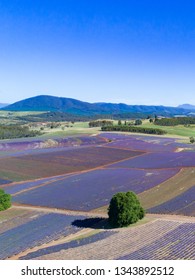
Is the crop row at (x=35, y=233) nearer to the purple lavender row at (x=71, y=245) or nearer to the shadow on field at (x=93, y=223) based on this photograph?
the shadow on field at (x=93, y=223)

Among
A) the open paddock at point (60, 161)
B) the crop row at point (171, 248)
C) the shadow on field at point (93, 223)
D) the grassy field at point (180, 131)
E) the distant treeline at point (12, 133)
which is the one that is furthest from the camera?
the distant treeline at point (12, 133)

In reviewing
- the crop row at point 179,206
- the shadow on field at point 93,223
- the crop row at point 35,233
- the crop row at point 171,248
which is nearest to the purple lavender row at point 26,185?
the crop row at point 35,233

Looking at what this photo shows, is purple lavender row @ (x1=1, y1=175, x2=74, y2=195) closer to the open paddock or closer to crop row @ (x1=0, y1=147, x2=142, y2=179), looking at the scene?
the open paddock

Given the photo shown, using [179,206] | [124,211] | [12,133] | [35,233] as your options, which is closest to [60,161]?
[179,206]

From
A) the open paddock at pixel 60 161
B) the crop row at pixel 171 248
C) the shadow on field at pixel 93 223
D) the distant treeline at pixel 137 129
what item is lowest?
the shadow on field at pixel 93 223
